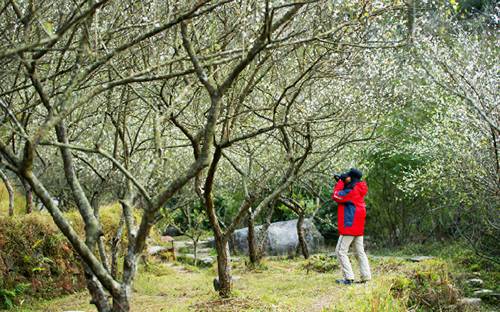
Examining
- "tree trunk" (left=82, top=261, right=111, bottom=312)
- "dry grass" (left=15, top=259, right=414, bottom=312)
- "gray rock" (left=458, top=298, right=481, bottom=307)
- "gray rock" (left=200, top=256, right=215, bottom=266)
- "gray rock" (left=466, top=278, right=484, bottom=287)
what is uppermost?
"tree trunk" (left=82, top=261, right=111, bottom=312)

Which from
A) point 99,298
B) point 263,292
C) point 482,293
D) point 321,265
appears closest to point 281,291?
point 263,292

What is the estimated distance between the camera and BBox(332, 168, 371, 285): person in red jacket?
842 centimetres

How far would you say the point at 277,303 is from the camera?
663 centimetres

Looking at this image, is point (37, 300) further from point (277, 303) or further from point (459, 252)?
point (459, 252)

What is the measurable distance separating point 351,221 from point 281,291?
177cm

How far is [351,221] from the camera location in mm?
8500

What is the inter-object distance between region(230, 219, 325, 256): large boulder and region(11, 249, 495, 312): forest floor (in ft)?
11.0

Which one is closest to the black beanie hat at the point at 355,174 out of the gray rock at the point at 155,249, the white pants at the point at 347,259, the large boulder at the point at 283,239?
the white pants at the point at 347,259

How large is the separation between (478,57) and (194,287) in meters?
7.30

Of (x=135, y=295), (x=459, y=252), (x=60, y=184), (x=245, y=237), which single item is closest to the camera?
(x=135, y=295)

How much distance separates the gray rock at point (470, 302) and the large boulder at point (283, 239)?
26.1 feet

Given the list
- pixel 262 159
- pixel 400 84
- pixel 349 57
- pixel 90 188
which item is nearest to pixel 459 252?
pixel 400 84

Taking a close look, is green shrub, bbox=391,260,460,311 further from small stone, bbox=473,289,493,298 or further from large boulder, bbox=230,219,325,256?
large boulder, bbox=230,219,325,256

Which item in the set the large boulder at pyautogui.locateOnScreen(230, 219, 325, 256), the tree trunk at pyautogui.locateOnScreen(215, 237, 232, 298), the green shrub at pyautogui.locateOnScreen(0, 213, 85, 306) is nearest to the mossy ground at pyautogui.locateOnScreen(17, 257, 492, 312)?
the tree trunk at pyautogui.locateOnScreen(215, 237, 232, 298)
